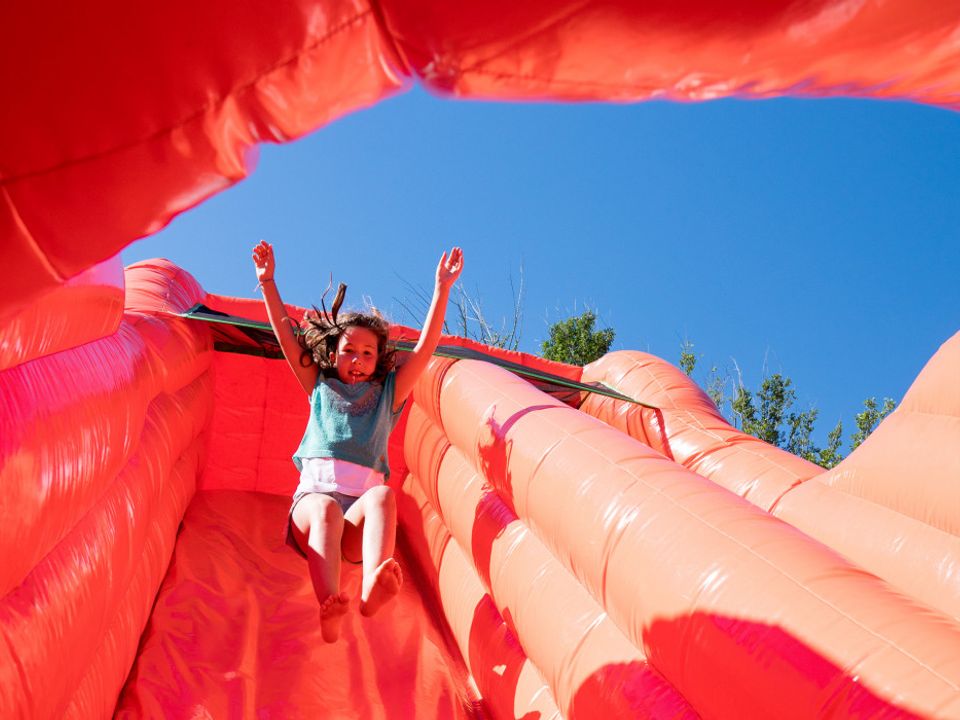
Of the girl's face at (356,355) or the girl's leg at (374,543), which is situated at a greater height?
the girl's face at (356,355)

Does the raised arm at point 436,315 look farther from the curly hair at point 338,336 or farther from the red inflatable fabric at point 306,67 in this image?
the red inflatable fabric at point 306,67

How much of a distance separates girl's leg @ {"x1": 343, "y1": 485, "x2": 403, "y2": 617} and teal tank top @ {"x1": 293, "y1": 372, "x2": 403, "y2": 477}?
0.18 metres

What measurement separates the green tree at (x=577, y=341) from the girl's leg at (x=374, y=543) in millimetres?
7187

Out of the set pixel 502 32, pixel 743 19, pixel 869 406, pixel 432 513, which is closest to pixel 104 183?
pixel 502 32

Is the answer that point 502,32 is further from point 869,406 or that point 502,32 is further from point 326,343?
point 869,406

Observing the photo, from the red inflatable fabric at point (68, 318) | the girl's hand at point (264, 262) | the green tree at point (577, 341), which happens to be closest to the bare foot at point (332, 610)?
the red inflatable fabric at point (68, 318)

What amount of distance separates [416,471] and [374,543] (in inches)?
43.9

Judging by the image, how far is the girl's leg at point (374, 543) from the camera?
5.04ft

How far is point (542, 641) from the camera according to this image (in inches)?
58.0

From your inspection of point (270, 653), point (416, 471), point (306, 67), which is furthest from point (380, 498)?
point (306, 67)

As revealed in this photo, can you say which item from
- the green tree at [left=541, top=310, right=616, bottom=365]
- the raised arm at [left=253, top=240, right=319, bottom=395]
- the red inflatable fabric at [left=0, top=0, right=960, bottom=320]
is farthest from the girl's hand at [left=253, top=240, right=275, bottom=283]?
the green tree at [left=541, top=310, right=616, bottom=365]

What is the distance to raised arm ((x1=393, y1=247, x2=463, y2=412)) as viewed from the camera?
2.10 meters

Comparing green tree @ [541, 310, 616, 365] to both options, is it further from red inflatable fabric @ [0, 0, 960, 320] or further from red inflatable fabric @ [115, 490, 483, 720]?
red inflatable fabric @ [0, 0, 960, 320]

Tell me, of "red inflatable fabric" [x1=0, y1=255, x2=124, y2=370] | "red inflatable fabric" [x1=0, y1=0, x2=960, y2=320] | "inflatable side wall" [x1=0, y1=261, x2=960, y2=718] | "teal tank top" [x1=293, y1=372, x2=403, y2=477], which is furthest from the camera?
"teal tank top" [x1=293, y1=372, x2=403, y2=477]
